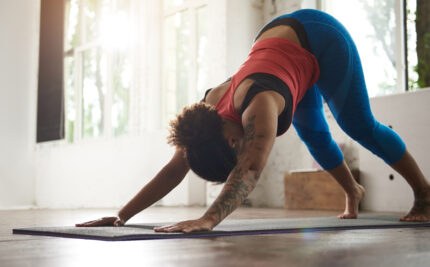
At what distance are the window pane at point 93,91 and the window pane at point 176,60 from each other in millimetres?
1262

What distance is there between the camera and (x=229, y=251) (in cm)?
121

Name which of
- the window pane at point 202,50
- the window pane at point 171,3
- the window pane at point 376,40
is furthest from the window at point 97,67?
the window pane at point 376,40

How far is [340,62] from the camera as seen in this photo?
6.93 ft

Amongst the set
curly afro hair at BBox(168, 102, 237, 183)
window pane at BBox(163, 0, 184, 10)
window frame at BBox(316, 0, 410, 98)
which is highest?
window pane at BBox(163, 0, 184, 10)

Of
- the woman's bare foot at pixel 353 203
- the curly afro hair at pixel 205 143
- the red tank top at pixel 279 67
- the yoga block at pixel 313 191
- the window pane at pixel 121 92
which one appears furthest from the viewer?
the window pane at pixel 121 92

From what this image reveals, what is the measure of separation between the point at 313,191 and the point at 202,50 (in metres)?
2.28

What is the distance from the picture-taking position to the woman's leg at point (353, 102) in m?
2.12

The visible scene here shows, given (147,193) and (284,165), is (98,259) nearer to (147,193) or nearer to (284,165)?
(147,193)

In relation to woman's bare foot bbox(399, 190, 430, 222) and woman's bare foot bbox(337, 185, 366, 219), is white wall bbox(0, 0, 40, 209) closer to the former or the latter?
woman's bare foot bbox(337, 185, 366, 219)

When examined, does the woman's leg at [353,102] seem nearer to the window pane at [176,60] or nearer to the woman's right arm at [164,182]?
the woman's right arm at [164,182]

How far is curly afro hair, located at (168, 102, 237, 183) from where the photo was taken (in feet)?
5.55

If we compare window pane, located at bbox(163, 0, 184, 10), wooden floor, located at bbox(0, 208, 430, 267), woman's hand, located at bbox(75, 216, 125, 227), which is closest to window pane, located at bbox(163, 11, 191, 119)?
window pane, located at bbox(163, 0, 184, 10)

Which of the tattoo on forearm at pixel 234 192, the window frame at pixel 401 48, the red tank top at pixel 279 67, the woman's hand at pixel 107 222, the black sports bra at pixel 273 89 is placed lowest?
the woman's hand at pixel 107 222

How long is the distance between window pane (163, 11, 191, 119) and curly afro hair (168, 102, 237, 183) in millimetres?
4258
